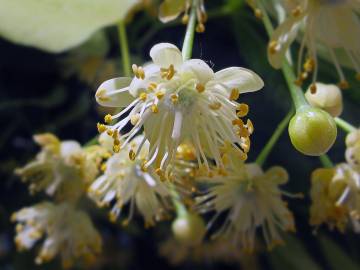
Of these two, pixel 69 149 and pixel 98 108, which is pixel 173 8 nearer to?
pixel 69 149

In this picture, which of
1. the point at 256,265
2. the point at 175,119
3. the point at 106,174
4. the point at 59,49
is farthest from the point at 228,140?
the point at 256,265

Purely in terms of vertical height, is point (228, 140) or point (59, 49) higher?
point (59, 49)

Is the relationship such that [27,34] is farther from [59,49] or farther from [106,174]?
[106,174]

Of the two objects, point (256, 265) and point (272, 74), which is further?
point (256, 265)

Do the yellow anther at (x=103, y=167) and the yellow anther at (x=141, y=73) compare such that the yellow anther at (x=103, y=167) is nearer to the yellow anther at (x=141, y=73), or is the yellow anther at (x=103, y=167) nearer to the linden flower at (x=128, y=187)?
the linden flower at (x=128, y=187)

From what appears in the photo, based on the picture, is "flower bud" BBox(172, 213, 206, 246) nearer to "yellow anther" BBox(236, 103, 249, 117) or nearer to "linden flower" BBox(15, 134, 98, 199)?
"linden flower" BBox(15, 134, 98, 199)

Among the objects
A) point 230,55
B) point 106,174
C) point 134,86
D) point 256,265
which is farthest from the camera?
point 256,265
